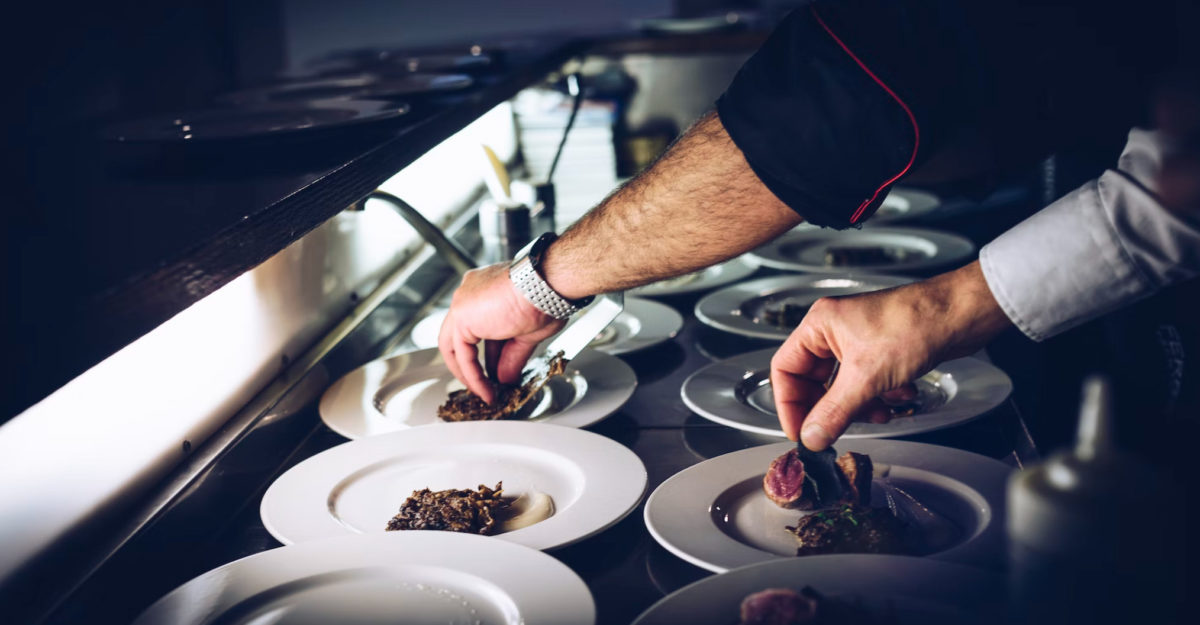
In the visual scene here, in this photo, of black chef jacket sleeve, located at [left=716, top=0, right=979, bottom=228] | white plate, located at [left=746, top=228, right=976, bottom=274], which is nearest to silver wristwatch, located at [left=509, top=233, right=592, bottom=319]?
black chef jacket sleeve, located at [left=716, top=0, right=979, bottom=228]

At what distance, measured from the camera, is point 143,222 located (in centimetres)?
88

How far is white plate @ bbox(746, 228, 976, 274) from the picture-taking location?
224cm

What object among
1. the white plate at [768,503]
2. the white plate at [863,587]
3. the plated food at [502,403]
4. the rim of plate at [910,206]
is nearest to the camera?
the white plate at [863,587]

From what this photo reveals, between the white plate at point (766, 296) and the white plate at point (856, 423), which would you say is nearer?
the white plate at point (856, 423)

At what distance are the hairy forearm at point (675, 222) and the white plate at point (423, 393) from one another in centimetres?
15

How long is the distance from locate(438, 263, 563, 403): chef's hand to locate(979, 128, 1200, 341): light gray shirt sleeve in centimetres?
68

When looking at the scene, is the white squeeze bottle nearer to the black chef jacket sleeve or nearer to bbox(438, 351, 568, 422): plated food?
the black chef jacket sleeve

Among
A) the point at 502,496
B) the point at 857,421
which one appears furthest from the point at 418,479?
the point at 857,421

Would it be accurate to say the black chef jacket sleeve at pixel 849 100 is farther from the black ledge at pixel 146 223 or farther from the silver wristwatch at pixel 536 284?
the black ledge at pixel 146 223

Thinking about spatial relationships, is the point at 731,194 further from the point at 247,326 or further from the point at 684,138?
the point at 247,326

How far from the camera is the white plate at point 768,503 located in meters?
1.03

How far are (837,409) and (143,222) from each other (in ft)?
2.39

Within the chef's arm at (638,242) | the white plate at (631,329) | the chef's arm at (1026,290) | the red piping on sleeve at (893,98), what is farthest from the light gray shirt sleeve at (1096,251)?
the white plate at (631,329)

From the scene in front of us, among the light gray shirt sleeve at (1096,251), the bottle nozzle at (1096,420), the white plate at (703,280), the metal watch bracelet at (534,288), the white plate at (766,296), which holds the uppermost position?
the bottle nozzle at (1096,420)
